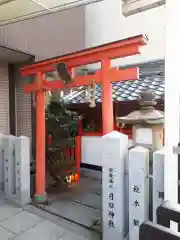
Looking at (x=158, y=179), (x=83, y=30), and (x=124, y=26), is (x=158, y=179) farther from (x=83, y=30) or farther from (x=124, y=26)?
(x=83, y=30)

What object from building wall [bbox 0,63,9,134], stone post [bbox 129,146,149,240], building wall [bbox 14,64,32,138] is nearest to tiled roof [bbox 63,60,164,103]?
building wall [bbox 14,64,32,138]

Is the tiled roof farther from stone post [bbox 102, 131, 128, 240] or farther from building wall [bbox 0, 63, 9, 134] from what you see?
stone post [bbox 102, 131, 128, 240]

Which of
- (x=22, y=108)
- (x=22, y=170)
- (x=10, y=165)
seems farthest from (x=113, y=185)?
(x=22, y=108)

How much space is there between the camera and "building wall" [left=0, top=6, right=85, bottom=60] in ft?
21.1

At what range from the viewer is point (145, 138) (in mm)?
4121

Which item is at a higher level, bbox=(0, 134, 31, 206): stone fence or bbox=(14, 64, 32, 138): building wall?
bbox=(14, 64, 32, 138): building wall

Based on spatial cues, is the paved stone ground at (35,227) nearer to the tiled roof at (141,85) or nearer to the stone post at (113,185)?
the stone post at (113,185)

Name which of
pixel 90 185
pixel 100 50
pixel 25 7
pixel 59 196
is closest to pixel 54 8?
pixel 25 7

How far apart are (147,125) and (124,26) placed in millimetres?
6299

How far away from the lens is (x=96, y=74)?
14.3 feet

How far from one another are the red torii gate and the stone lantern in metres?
0.54

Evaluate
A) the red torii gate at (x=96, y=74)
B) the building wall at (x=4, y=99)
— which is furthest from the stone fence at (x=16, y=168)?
the building wall at (x=4, y=99)

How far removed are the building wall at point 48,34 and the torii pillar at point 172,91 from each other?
5219 mm

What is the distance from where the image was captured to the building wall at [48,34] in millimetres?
6423
